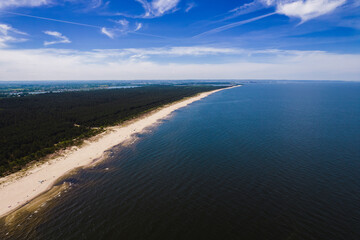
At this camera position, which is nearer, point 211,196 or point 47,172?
point 211,196

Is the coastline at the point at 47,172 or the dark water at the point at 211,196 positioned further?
the coastline at the point at 47,172

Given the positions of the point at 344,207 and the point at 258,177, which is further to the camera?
the point at 258,177

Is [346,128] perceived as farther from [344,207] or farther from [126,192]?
[126,192]

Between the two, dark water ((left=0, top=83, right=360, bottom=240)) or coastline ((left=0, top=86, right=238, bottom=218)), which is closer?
dark water ((left=0, top=83, right=360, bottom=240))

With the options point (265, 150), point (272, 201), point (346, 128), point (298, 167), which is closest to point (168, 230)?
point (272, 201)

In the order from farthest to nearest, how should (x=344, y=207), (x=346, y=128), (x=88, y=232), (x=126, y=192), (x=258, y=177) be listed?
(x=346, y=128)
(x=258, y=177)
(x=126, y=192)
(x=344, y=207)
(x=88, y=232)

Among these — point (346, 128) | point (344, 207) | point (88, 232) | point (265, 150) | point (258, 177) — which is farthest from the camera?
point (346, 128)

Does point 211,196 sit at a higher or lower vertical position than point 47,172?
lower
